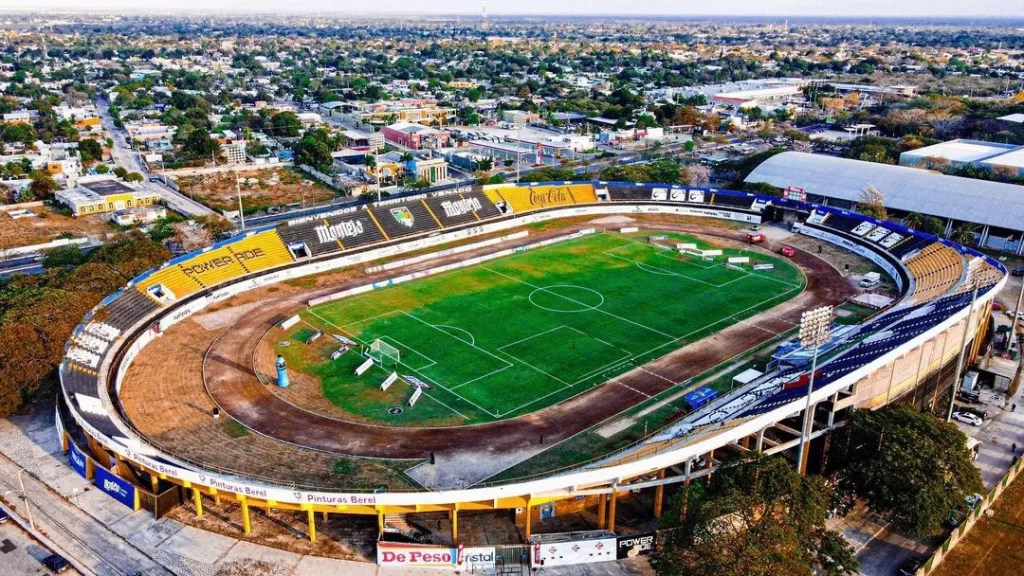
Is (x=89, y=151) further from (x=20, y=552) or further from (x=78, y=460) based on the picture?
(x=20, y=552)

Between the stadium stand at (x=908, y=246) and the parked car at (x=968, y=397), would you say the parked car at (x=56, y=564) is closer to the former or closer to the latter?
the parked car at (x=968, y=397)

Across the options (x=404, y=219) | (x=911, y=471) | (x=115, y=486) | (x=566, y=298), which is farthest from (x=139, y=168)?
(x=911, y=471)

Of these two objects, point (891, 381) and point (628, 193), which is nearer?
point (891, 381)

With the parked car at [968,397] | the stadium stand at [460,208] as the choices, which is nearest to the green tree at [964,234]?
the parked car at [968,397]

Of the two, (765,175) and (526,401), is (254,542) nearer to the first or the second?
(526,401)

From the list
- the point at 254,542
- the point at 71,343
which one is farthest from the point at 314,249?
the point at 254,542
